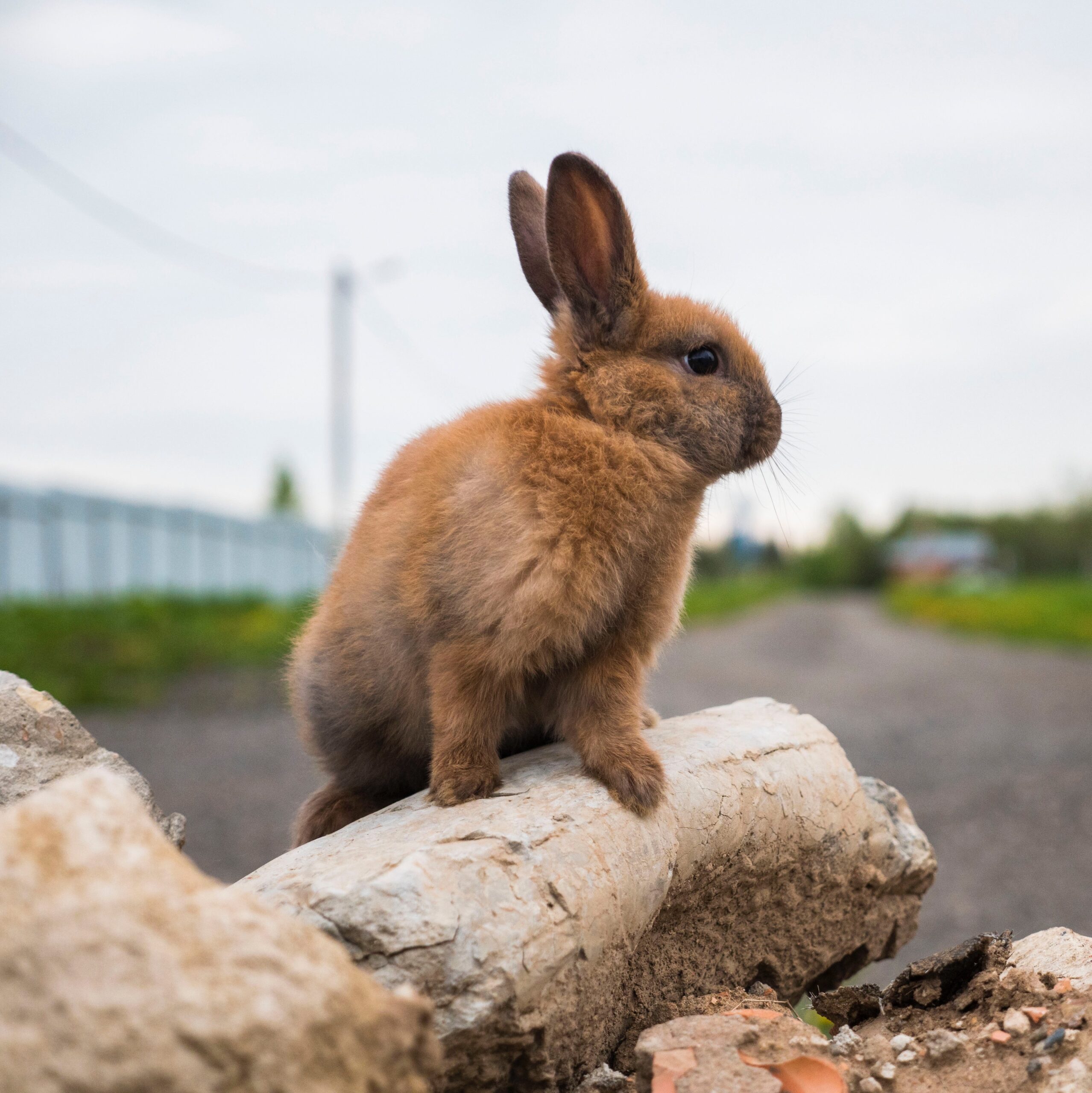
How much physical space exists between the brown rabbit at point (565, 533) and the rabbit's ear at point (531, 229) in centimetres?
3

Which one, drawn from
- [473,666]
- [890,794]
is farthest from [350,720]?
[890,794]

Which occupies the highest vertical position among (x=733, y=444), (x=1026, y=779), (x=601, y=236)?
(x=601, y=236)

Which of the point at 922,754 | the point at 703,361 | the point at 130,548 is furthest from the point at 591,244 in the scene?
the point at 130,548

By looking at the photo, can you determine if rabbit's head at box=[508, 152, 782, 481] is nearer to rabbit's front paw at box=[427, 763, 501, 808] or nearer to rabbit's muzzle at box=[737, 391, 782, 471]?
rabbit's muzzle at box=[737, 391, 782, 471]

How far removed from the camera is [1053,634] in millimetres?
18891

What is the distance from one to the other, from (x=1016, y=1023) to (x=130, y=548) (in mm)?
18342

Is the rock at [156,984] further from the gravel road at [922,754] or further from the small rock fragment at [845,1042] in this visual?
the gravel road at [922,754]

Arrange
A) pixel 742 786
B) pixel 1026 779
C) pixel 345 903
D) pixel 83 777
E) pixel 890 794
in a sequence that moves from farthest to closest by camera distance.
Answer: pixel 1026 779 < pixel 890 794 < pixel 742 786 < pixel 345 903 < pixel 83 777

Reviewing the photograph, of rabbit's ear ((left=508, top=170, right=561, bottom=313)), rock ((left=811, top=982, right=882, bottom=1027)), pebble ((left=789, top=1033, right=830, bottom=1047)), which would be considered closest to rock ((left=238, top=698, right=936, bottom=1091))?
rock ((left=811, top=982, right=882, bottom=1027))

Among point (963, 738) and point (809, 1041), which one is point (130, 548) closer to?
point (963, 738)

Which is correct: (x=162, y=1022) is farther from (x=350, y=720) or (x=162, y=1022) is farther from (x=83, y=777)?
(x=350, y=720)

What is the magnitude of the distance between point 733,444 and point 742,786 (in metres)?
0.98

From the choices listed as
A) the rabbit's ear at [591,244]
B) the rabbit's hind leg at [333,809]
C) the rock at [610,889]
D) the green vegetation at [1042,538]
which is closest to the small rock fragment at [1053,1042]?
the rock at [610,889]

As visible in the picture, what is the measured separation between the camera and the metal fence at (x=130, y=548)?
633 inches
